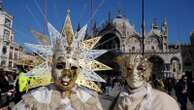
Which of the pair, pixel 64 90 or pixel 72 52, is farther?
pixel 72 52

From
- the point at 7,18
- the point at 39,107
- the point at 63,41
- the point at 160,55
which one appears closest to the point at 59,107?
the point at 39,107

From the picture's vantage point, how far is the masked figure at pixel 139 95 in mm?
4113

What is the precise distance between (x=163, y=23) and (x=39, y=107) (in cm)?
5270

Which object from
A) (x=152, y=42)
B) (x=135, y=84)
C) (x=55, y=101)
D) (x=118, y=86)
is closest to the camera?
(x=55, y=101)

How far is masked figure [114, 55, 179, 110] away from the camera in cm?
411

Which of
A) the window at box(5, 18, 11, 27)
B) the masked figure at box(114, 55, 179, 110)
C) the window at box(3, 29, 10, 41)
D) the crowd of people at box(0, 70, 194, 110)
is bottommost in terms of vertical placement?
the crowd of people at box(0, 70, 194, 110)

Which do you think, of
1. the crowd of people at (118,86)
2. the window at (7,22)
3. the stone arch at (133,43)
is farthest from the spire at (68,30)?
the window at (7,22)

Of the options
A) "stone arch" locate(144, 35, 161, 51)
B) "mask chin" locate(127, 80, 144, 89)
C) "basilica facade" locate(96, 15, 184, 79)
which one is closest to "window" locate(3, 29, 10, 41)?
"basilica facade" locate(96, 15, 184, 79)

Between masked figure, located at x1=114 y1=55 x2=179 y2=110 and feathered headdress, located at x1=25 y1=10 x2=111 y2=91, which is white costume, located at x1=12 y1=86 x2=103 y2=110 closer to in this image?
feathered headdress, located at x1=25 y1=10 x2=111 y2=91

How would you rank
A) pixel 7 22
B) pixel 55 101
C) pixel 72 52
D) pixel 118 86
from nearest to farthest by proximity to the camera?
pixel 55 101 → pixel 72 52 → pixel 118 86 → pixel 7 22

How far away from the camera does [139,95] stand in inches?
164

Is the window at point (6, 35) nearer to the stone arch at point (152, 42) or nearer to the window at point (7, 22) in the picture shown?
the window at point (7, 22)

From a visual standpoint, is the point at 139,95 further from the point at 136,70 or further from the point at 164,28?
the point at 164,28

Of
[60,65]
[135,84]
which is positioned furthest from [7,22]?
[60,65]
